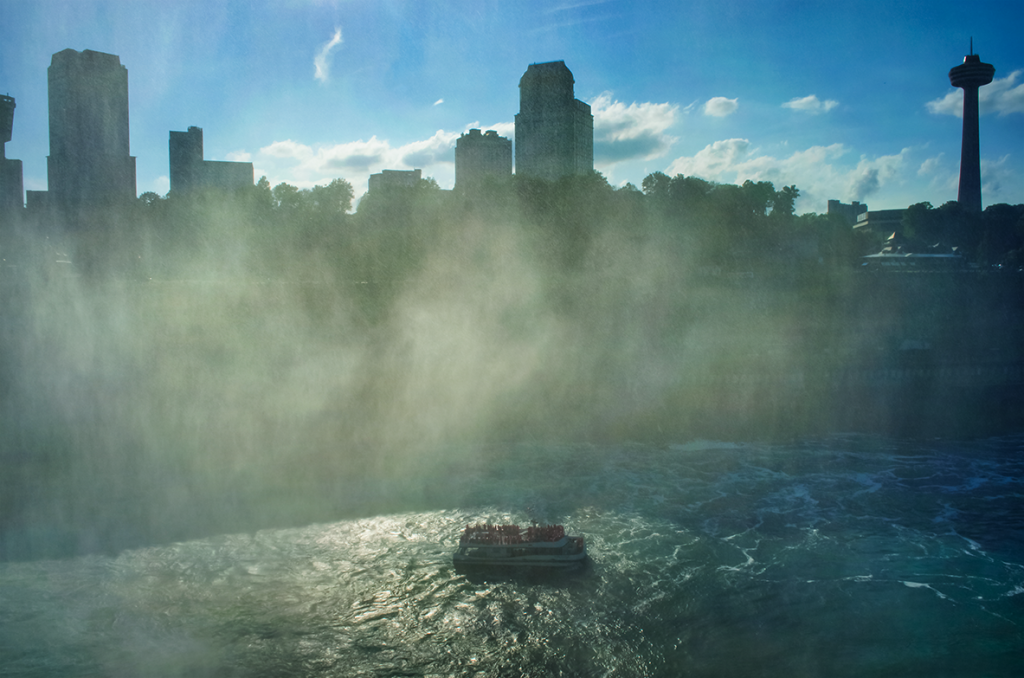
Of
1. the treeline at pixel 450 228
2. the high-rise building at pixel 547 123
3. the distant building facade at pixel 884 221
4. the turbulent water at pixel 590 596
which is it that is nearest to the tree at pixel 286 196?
the treeline at pixel 450 228

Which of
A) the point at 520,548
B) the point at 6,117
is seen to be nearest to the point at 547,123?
the point at 6,117

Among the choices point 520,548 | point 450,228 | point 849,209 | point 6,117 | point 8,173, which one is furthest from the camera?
point 849,209

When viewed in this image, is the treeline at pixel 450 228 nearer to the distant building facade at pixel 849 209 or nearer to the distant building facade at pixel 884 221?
the distant building facade at pixel 884 221

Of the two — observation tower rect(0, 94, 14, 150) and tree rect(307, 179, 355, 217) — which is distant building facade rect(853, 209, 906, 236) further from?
observation tower rect(0, 94, 14, 150)

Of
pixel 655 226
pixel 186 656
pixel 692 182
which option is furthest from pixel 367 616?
pixel 692 182

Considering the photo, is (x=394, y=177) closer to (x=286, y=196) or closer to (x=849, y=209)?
(x=286, y=196)
